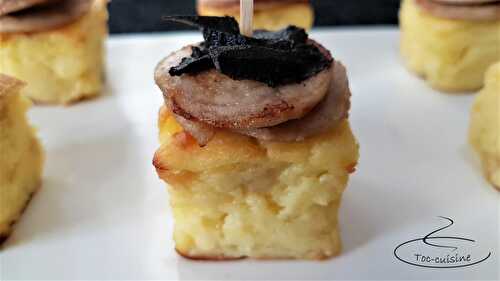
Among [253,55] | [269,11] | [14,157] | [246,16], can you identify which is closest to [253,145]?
[253,55]

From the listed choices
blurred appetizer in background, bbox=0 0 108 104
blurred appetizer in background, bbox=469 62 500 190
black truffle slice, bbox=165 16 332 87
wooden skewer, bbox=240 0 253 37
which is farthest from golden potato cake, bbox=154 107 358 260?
blurred appetizer in background, bbox=0 0 108 104

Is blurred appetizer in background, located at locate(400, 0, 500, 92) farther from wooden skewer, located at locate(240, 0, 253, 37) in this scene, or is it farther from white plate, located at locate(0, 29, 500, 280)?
wooden skewer, located at locate(240, 0, 253, 37)

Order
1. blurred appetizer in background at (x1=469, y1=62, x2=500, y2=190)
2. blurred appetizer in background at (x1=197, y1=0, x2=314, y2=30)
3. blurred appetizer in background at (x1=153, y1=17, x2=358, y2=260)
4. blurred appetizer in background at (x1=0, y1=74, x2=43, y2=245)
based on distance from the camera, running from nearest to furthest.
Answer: blurred appetizer in background at (x1=153, y1=17, x2=358, y2=260) < blurred appetizer in background at (x1=0, y1=74, x2=43, y2=245) < blurred appetizer in background at (x1=469, y1=62, x2=500, y2=190) < blurred appetizer in background at (x1=197, y1=0, x2=314, y2=30)

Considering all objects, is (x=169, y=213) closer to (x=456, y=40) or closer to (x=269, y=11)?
(x=269, y=11)

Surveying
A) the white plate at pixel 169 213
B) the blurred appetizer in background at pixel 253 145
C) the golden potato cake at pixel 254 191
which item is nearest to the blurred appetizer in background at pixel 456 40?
the white plate at pixel 169 213

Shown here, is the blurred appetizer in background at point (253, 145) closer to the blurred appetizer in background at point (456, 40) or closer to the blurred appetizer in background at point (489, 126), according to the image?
the blurred appetizer in background at point (489, 126)

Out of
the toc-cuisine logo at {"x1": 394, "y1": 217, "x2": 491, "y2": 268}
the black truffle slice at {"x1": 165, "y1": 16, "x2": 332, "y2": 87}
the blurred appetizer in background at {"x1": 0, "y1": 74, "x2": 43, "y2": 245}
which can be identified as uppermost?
the black truffle slice at {"x1": 165, "y1": 16, "x2": 332, "y2": 87}
